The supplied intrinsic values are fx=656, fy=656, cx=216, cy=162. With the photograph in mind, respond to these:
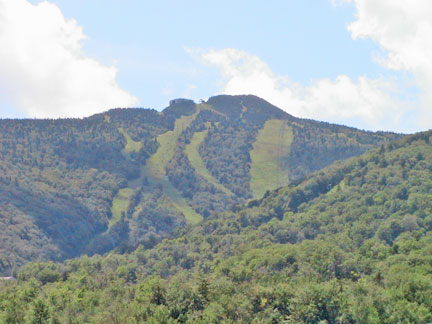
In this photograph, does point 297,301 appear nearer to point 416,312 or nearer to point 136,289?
point 416,312

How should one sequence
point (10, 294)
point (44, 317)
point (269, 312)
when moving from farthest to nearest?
point (10, 294)
point (269, 312)
point (44, 317)

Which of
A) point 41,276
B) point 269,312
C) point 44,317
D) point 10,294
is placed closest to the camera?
point 44,317

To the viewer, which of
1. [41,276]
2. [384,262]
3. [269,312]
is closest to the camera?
[269,312]

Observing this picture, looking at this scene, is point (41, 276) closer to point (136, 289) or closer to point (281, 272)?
point (136, 289)

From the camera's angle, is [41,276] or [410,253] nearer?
[410,253]

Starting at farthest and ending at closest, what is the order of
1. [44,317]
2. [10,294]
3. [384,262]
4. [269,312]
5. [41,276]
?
1. [41,276]
2. [384,262]
3. [10,294]
4. [269,312]
5. [44,317]

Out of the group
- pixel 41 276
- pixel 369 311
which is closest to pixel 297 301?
pixel 369 311

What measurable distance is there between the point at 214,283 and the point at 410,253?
6159 centimetres

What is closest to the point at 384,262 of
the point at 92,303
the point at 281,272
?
the point at 281,272

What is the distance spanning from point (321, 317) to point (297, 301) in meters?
5.79

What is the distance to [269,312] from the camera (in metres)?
134

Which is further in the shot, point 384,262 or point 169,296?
point 384,262

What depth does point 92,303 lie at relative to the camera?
142250 millimetres

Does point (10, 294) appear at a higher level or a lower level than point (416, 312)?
lower
